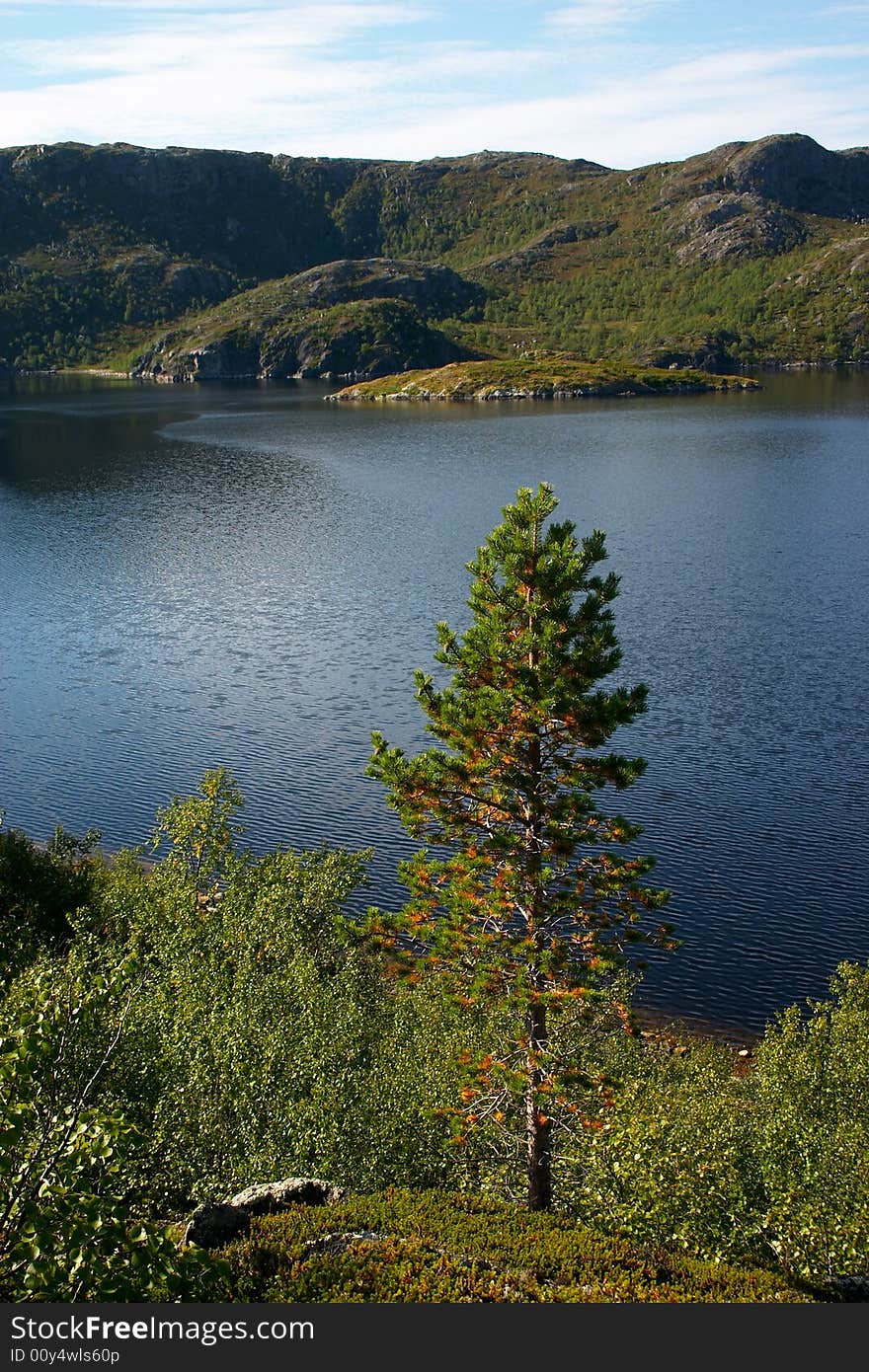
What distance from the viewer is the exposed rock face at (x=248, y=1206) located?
21.1m

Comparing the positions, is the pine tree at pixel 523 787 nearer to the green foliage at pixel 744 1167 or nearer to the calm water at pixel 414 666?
the green foliage at pixel 744 1167

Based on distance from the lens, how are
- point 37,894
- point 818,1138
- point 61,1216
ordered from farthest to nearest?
point 37,894
point 818,1138
point 61,1216

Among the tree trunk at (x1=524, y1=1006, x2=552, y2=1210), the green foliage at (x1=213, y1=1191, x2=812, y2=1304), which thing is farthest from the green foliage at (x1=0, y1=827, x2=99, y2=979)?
the green foliage at (x1=213, y1=1191, x2=812, y2=1304)

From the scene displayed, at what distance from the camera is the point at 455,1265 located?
20.1 m

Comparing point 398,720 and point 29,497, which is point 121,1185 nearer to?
point 398,720

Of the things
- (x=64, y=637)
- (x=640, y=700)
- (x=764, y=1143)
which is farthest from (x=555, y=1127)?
(x=64, y=637)

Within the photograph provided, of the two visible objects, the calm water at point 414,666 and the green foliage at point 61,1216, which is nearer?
the green foliage at point 61,1216

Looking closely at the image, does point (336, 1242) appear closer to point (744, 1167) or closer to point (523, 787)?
point (744, 1167)

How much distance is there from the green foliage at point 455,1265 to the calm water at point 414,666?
85.1 ft

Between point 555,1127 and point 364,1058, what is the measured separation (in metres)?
6.25

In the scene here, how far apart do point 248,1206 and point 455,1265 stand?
5.41 meters

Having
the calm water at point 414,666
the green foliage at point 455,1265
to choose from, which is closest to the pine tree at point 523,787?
the green foliage at point 455,1265

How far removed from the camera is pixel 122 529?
146125mm

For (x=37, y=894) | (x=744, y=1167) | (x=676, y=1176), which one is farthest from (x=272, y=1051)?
(x=37, y=894)
